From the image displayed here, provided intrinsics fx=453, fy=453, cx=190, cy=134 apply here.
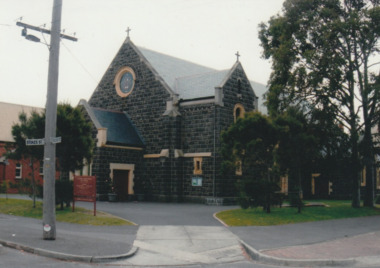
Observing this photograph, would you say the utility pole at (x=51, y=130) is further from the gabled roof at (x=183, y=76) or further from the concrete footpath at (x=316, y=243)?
the gabled roof at (x=183, y=76)

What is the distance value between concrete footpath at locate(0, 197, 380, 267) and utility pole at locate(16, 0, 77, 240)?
66 centimetres

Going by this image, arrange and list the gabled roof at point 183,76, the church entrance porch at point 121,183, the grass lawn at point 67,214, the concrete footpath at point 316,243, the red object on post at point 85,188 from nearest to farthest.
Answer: the concrete footpath at point 316,243, the grass lawn at point 67,214, the red object on post at point 85,188, the church entrance porch at point 121,183, the gabled roof at point 183,76

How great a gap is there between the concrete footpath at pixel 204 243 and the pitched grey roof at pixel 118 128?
14.0 metres

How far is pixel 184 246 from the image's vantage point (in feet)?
46.6

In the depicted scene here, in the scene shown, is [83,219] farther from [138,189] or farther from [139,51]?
[139,51]

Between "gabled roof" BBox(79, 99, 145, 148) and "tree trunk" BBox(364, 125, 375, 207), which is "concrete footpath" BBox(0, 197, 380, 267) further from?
"gabled roof" BBox(79, 99, 145, 148)

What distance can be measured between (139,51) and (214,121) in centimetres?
938

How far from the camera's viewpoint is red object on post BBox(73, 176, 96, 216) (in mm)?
21542

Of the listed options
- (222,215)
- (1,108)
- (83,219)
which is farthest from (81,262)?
(1,108)

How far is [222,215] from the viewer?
74.8ft

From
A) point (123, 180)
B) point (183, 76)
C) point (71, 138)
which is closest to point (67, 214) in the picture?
point (71, 138)

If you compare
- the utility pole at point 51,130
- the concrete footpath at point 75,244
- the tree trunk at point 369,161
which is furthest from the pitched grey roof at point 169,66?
the utility pole at point 51,130

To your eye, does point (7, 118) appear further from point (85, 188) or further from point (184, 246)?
point (184, 246)

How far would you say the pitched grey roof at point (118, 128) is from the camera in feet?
110
